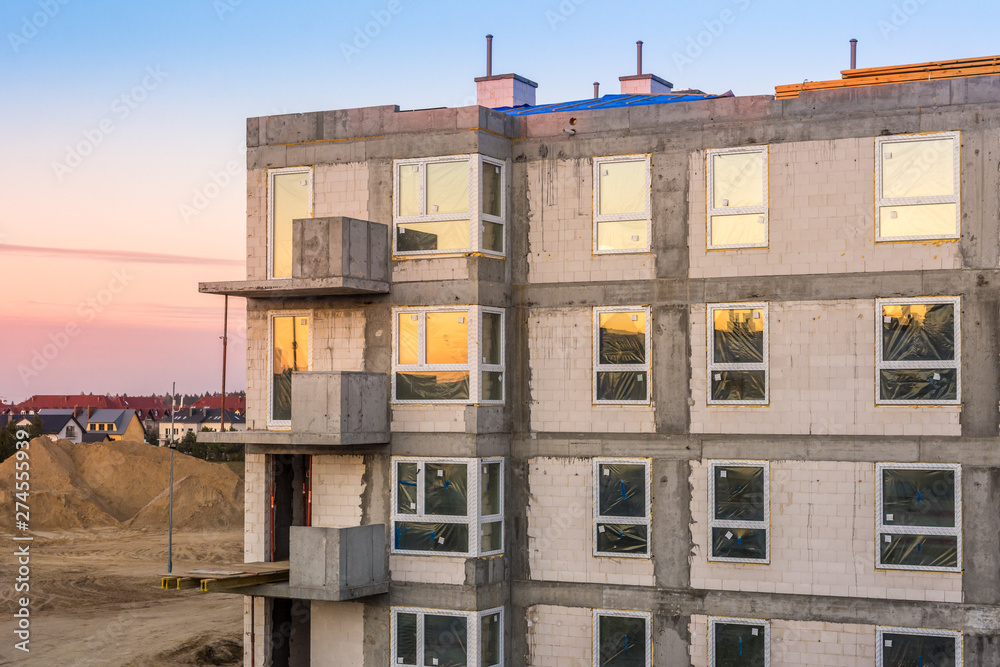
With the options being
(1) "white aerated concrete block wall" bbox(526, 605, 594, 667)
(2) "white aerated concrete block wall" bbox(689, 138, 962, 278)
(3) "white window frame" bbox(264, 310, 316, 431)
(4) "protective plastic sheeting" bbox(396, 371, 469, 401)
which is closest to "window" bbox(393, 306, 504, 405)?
(4) "protective plastic sheeting" bbox(396, 371, 469, 401)

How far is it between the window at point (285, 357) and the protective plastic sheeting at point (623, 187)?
597 centimetres

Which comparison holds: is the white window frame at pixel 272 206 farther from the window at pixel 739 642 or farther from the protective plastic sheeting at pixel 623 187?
the window at pixel 739 642

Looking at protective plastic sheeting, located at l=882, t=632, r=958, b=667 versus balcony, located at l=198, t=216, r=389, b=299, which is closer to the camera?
protective plastic sheeting, located at l=882, t=632, r=958, b=667

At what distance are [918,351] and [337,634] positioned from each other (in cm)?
1130

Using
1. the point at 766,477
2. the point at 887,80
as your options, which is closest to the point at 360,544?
the point at 766,477

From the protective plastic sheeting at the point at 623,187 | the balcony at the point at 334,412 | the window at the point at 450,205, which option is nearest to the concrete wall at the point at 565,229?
the protective plastic sheeting at the point at 623,187

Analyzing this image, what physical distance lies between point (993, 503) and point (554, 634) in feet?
25.2

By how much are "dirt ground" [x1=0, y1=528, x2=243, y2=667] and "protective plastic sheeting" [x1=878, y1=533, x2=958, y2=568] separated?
2029 cm

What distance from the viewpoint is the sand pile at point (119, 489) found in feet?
190

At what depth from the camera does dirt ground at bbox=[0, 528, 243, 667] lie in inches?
1287

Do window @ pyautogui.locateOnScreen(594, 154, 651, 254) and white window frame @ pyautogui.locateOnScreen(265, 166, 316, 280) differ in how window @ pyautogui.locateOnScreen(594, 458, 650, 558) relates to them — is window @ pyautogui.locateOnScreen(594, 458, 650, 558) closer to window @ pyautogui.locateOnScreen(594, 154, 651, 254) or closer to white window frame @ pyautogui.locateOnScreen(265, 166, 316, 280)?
window @ pyautogui.locateOnScreen(594, 154, 651, 254)

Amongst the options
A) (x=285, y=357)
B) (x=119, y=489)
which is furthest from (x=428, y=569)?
(x=119, y=489)

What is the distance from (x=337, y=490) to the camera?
20719 millimetres

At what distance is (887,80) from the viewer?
1942cm
